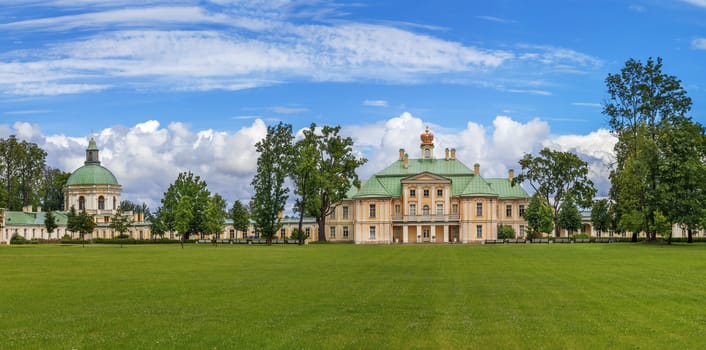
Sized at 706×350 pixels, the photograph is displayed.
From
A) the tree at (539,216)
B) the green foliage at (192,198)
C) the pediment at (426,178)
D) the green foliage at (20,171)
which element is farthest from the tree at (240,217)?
the tree at (539,216)

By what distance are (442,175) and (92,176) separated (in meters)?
64.8

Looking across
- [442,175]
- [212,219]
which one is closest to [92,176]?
[212,219]

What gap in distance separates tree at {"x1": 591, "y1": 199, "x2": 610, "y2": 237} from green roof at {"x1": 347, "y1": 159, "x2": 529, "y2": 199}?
34.7ft

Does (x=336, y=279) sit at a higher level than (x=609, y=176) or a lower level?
lower

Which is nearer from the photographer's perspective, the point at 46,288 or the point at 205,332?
the point at 205,332

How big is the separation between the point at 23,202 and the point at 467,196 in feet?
241

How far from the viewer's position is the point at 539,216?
90.8 metres

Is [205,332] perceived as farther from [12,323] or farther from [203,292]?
[203,292]

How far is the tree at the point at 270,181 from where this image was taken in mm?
87500

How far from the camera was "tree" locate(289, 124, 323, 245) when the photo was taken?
86625mm

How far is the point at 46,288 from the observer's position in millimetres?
24203

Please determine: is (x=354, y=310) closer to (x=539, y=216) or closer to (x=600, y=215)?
(x=539, y=216)

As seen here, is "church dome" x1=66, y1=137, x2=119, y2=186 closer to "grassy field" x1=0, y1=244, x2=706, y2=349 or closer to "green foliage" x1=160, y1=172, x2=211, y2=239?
"green foliage" x1=160, y1=172, x2=211, y2=239

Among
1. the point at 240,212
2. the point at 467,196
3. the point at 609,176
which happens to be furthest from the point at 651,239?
the point at 240,212
